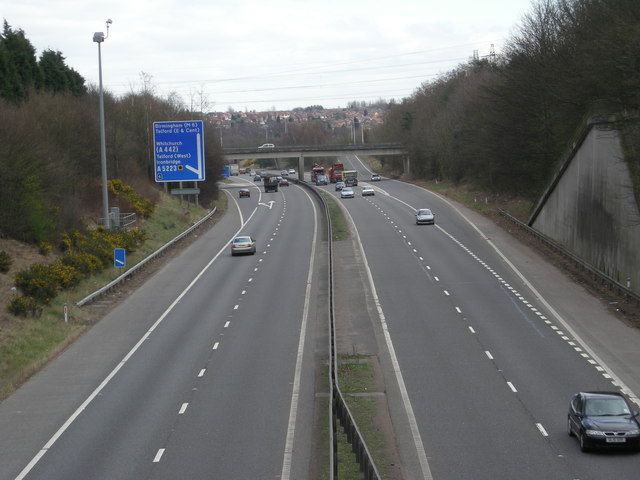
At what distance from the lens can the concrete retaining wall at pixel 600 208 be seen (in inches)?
1475

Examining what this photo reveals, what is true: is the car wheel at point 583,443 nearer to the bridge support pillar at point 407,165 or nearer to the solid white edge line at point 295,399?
the solid white edge line at point 295,399

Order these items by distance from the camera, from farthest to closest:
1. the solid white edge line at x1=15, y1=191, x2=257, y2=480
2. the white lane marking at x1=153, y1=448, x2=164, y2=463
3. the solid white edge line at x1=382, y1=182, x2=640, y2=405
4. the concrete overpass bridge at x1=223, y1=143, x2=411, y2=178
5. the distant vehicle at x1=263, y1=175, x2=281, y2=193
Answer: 1. the concrete overpass bridge at x1=223, y1=143, x2=411, y2=178
2. the distant vehicle at x1=263, y1=175, x2=281, y2=193
3. the solid white edge line at x1=382, y1=182, x2=640, y2=405
4. the solid white edge line at x1=15, y1=191, x2=257, y2=480
5. the white lane marking at x1=153, y1=448, x2=164, y2=463

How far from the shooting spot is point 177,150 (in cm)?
5419

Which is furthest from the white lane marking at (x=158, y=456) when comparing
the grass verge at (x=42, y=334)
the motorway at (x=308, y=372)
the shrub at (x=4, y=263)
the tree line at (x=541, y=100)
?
the tree line at (x=541, y=100)

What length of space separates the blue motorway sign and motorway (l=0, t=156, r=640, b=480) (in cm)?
696

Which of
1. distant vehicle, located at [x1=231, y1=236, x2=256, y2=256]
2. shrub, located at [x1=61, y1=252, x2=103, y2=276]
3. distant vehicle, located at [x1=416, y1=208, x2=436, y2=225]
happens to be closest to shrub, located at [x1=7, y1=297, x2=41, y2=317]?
shrub, located at [x1=61, y1=252, x2=103, y2=276]

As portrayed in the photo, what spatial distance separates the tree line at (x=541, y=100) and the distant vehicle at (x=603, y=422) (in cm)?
1789

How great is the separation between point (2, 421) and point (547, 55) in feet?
162

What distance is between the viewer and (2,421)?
863 inches

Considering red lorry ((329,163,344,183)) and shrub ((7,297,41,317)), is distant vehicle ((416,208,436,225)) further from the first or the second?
red lorry ((329,163,344,183))

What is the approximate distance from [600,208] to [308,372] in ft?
70.2

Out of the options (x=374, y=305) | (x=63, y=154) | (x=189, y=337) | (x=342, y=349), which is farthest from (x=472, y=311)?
(x=63, y=154)

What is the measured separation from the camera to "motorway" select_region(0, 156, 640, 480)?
18.2m

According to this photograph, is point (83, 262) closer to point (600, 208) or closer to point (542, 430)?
point (600, 208)
